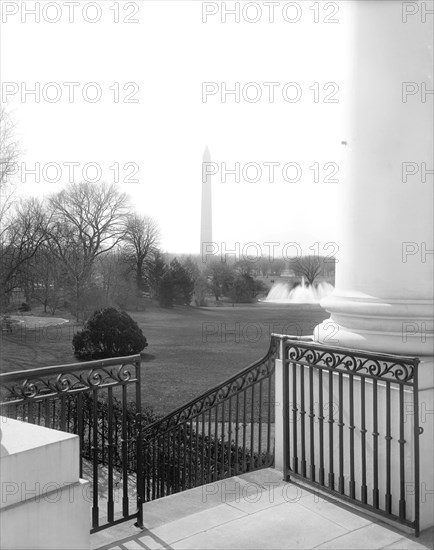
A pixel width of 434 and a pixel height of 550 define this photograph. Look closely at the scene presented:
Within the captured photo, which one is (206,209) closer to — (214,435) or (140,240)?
(140,240)

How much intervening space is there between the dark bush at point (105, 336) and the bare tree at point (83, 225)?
1103mm

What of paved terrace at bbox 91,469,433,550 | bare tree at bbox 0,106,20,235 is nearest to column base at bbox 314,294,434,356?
paved terrace at bbox 91,469,433,550

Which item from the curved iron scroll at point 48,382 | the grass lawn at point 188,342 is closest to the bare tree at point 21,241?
the grass lawn at point 188,342

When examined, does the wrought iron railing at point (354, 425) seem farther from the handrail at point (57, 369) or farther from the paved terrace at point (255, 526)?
the handrail at point (57, 369)

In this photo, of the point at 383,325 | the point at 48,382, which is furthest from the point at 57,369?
the point at 383,325

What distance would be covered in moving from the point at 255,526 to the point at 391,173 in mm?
2233

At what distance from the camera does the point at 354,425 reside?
3.28 meters

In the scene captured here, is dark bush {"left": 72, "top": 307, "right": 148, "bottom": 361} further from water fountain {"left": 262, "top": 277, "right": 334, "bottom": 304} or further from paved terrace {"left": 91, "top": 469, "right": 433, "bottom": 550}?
paved terrace {"left": 91, "top": 469, "right": 433, "bottom": 550}

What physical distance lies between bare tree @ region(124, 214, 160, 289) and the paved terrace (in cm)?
1699

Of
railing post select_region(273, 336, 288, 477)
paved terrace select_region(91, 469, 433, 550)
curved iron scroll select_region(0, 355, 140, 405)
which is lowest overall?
paved terrace select_region(91, 469, 433, 550)

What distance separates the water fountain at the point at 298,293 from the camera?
19.6 meters

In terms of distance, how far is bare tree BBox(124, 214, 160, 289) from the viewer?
20016mm

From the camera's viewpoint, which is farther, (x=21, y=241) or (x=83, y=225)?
(x=83, y=225)

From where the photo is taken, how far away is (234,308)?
21531mm
